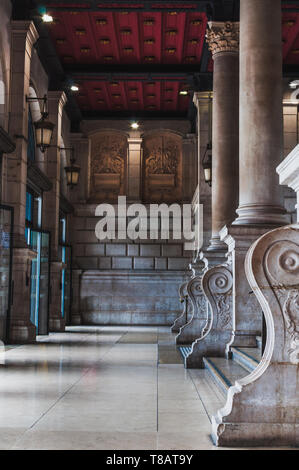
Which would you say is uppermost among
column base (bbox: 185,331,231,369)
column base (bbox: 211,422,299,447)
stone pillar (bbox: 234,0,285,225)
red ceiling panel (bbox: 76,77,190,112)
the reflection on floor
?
red ceiling panel (bbox: 76,77,190,112)

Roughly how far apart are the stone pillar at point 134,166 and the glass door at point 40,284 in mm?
7450

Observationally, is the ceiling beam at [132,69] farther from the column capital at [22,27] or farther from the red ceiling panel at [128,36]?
the column capital at [22,27]

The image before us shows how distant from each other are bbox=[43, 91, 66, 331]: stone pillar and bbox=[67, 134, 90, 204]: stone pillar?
5097 millimetres

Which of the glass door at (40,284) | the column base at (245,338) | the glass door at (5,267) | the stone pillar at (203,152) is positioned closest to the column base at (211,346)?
the column base at (245,338)

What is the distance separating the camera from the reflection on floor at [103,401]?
4938mm

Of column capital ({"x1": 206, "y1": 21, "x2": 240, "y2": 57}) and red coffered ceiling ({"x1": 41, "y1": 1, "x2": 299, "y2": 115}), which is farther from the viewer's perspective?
red coffered ceiling ({"x1": 41, "y1": 1, "x2": 299, "y2": 115})

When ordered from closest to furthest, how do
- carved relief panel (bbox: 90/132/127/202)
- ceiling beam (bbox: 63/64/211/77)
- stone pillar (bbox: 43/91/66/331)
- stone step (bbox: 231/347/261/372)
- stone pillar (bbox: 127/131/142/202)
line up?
stone step (bbox: 231/347/261/372), stone pillar (bbox: 43/91/66/331), ceiling beam (bbox: 63/64/211/77), stone pillar (bbox: 127/131/142/202), carved relief panel (bbox: 90/132/127/202)

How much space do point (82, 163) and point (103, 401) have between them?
63.9 ft

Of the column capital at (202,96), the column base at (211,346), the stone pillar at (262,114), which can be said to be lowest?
the column base at (211,346)

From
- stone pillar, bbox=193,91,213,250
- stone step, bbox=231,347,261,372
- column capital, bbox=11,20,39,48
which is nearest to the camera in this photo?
stone step, bbox=231,347,261,372

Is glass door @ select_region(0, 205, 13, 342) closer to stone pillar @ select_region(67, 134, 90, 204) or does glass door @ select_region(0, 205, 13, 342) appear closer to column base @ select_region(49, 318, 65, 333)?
column base @ select_region(49, 318, 65, 333)

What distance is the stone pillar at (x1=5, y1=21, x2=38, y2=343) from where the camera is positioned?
14688 millimetres

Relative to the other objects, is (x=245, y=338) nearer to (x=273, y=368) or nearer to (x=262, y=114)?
(x=262, y=114)

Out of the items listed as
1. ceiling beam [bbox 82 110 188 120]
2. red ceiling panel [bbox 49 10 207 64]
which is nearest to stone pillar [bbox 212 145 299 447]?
red ceiling panel [bbox 49 10 207 64]
